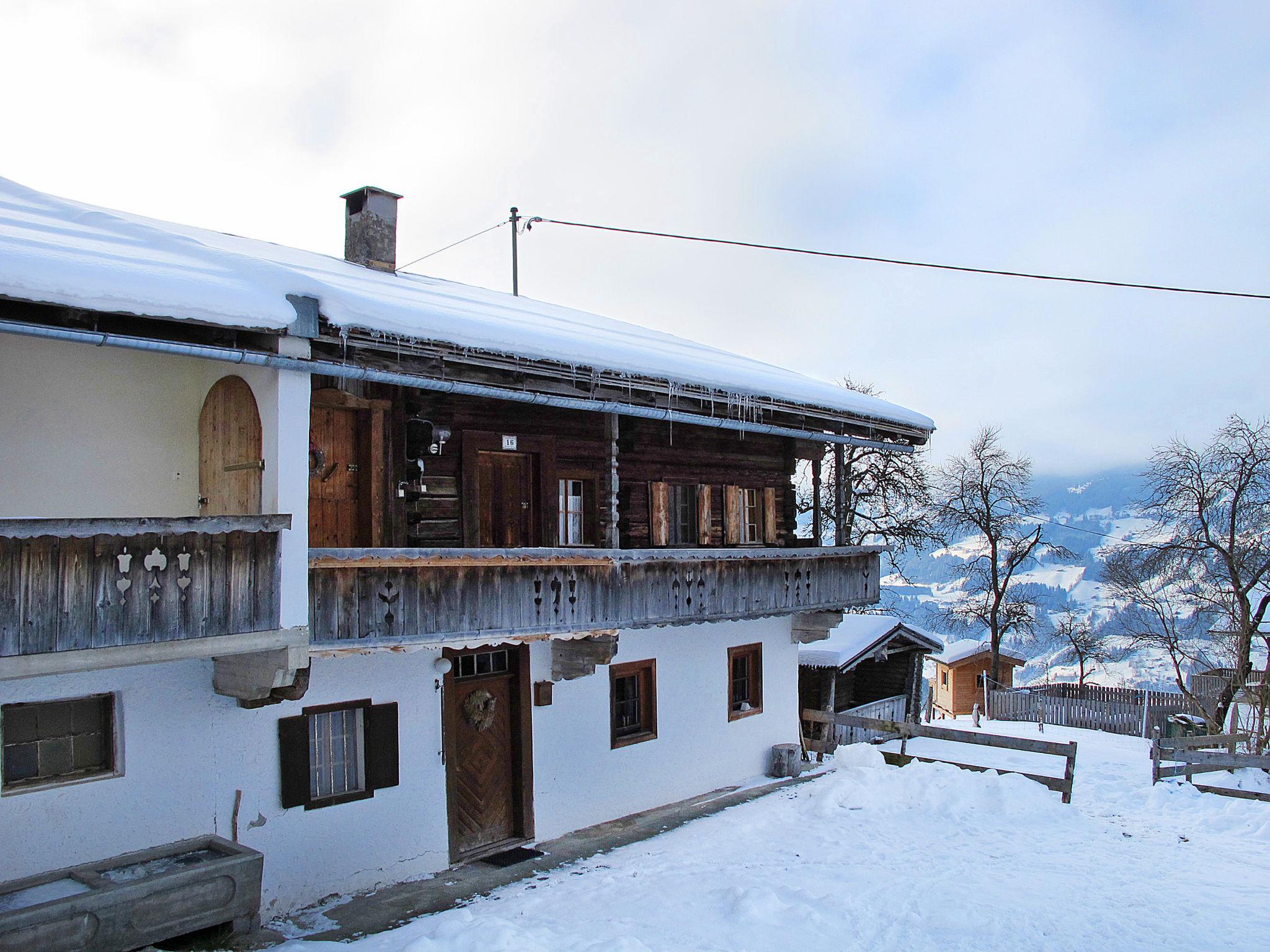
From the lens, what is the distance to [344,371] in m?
8.98

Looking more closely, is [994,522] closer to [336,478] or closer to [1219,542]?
[1219,542]

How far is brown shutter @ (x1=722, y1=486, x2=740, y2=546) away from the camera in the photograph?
56.8ft

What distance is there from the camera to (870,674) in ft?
92.1

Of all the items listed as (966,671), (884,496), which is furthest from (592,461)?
(966,671)

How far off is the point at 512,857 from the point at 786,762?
22.3 ft

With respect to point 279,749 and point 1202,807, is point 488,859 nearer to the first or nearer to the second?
point 279,749

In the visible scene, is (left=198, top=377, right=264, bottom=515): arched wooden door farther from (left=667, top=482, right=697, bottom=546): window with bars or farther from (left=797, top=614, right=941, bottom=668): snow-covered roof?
(left=797, top=614, right=941, bottom=668): snow-covered roof

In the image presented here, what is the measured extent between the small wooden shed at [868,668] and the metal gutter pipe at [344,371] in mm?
11100

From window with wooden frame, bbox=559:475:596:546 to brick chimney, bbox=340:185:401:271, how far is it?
4.66m

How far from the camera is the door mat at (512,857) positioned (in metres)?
12.3

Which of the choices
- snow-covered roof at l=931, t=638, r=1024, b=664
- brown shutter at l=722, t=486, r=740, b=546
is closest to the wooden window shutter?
brown shutter at l=722, t=486, r=740, b=546

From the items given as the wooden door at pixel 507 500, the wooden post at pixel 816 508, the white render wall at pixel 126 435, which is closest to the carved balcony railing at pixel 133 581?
the white render wall at pixel 126 435

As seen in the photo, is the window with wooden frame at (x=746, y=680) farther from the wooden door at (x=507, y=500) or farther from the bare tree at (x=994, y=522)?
the bare tree at (x=994, y=522)

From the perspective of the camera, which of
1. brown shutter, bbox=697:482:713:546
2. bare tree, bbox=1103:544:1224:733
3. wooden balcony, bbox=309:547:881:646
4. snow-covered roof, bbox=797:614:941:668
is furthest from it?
bare tree, bbox=1103:544:1224:733
